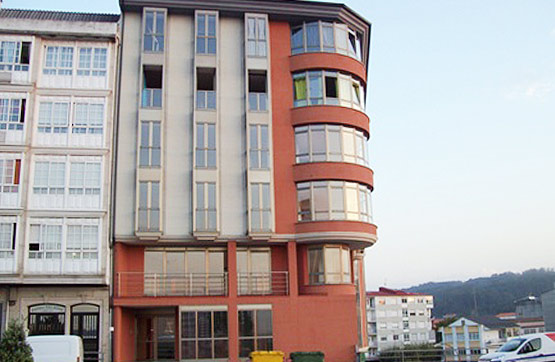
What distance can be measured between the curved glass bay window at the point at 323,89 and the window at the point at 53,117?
37.9 feet

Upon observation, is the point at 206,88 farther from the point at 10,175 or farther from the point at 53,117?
the point at 10,175

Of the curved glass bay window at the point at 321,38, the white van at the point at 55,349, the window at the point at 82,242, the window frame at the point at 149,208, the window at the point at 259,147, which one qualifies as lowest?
the white van at the point at 55,349

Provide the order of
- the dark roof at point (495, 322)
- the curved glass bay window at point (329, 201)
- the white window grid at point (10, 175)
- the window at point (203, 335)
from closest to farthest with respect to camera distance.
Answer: the white window grid at point (10, 175) < the window at point (203, 335) < the curved glass bay window at point (329, 201) < the dark roof at point (495, 322)

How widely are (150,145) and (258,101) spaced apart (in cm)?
604

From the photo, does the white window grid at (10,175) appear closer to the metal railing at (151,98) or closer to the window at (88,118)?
the window at (88,118)

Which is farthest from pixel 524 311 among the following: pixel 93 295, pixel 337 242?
pixel 93 295

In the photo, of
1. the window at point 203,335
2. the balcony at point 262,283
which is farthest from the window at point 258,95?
the window at point 203,335

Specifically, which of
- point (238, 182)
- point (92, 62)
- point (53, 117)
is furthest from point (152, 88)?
point (238, 182)

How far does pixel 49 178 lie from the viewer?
2836 cm

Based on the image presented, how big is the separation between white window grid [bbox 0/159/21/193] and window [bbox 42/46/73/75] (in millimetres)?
4846

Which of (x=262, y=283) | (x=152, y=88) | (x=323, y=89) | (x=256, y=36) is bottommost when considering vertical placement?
(x=262, y=283)

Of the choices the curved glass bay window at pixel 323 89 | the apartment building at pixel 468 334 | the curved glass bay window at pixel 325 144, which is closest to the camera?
the curved glass bay window at pixel 325 144

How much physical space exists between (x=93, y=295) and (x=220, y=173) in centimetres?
840

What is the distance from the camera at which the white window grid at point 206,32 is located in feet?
104
